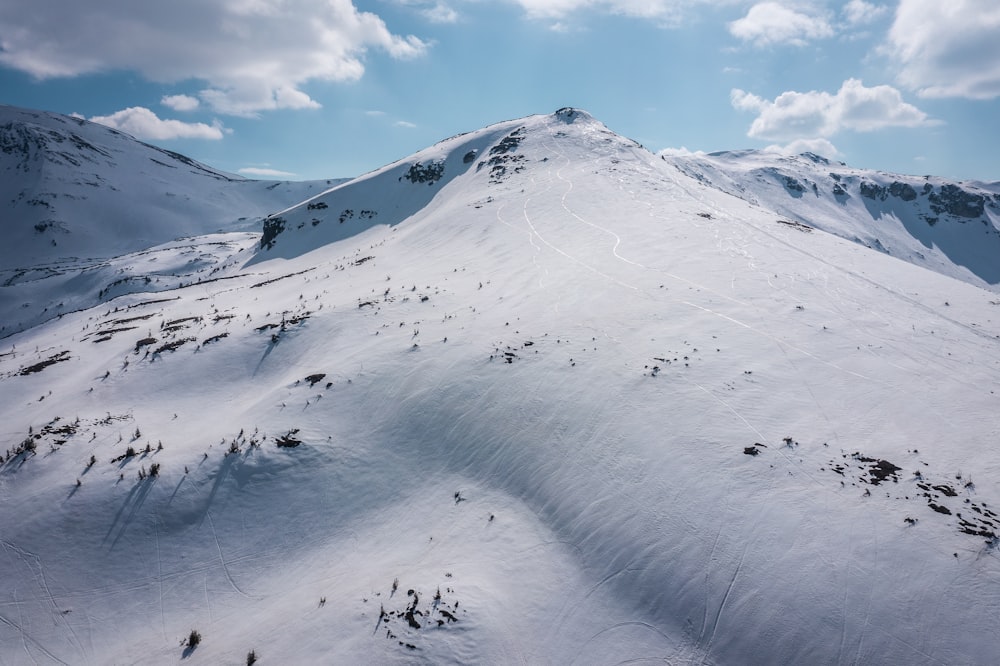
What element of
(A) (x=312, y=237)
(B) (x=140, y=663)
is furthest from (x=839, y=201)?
(B) (x=140, y=663)

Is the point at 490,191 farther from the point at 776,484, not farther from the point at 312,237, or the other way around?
the point at 776,484

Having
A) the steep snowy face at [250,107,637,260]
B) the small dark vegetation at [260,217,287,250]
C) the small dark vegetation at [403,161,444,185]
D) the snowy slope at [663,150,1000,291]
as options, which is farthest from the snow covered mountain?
the snowy slope at [663,150,1000,291]

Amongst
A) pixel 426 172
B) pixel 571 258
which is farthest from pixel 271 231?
pixel 571 258

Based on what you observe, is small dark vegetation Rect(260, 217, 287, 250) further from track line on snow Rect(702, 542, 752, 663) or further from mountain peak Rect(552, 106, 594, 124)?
track line on snow Rect(702, 542, 752, 663)

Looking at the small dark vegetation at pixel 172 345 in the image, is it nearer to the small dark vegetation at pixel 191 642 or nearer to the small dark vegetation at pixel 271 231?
the small dark vegetation at pixel 191 642

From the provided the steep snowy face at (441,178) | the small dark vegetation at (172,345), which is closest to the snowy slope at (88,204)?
the steep snowy face at (441,178)

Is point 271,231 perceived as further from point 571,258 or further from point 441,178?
point 571,258
